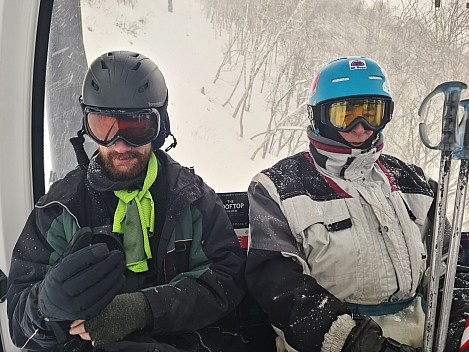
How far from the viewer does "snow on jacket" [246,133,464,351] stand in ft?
6.08

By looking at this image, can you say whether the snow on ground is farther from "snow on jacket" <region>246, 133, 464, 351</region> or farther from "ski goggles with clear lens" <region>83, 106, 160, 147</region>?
"ski goggles with clear lens" <region>83, 106, 160, 147</region>

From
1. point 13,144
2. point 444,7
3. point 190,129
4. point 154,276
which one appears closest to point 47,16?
point 13,144

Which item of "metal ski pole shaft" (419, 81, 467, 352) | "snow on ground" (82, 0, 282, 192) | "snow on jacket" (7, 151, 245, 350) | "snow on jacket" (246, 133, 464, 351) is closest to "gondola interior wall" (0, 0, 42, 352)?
"snow on ground" (82, 0, 282, 192)

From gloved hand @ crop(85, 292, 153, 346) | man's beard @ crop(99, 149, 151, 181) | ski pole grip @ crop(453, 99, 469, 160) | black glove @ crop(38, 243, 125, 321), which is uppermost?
ski pole grip @ crop(453, 99, 469, 160)

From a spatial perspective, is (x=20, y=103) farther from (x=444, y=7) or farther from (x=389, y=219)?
(x=444, y=7)

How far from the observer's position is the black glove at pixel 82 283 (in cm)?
150

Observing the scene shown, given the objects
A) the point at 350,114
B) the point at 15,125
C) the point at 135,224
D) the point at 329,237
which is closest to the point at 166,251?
the point at 135,224

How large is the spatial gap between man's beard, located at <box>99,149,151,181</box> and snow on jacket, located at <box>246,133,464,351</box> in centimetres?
48

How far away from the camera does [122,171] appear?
1884 millimetres

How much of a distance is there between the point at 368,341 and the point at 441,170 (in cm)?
62

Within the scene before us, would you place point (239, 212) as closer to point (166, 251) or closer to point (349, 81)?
point (166, 251)

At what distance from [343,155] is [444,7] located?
1.28 m

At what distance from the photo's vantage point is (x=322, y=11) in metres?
2.57

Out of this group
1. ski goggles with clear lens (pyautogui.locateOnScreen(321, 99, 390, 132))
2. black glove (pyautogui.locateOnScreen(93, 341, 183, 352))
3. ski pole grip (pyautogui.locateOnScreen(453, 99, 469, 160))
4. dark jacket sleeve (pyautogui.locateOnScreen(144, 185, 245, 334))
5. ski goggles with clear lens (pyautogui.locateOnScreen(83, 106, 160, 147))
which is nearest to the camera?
ski pole grip (pyautogui.locateOnScreen(453, 99, 469, 160))
